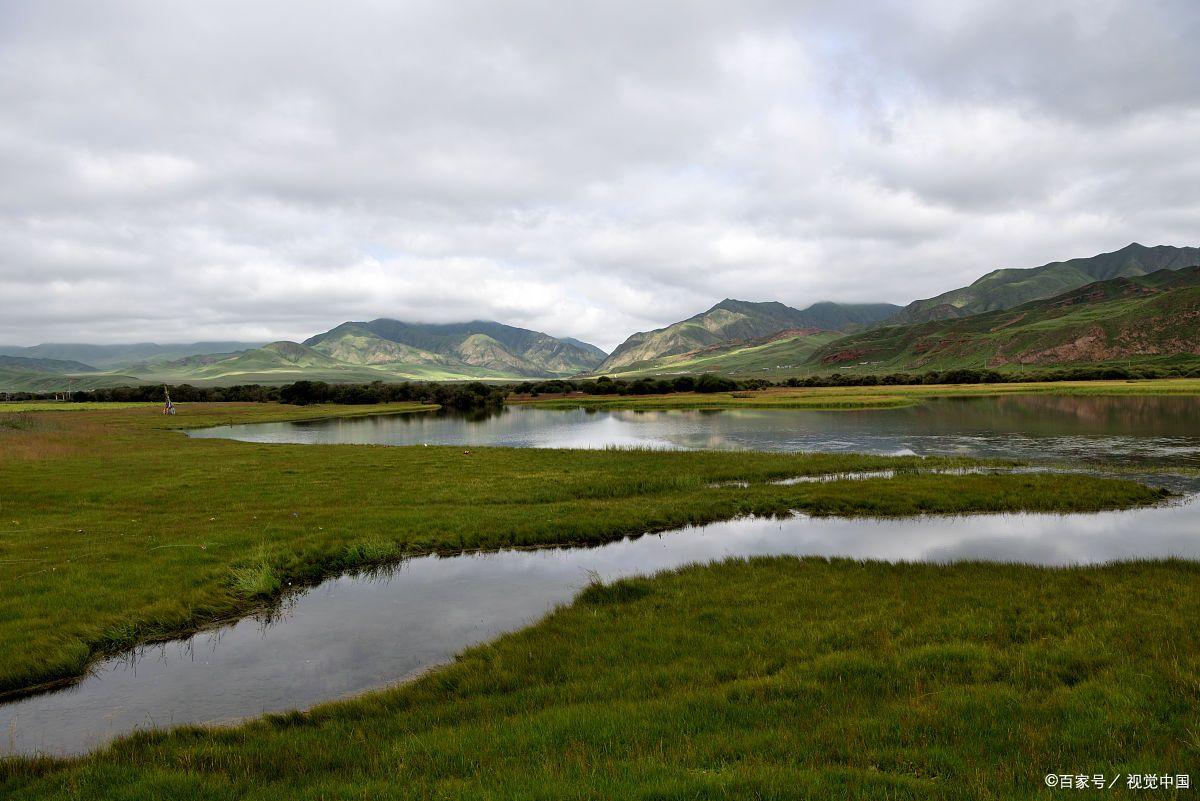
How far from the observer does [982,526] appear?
28172mm

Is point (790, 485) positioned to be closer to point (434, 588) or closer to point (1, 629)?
point (434, 588)

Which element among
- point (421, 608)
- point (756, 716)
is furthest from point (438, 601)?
point (756, 716)

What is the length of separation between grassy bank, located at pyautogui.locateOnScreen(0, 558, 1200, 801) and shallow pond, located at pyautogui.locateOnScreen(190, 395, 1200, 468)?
41.9 metres

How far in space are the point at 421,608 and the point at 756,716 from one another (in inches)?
513

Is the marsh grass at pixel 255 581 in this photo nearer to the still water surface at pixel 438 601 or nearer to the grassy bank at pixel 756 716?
the still water surface at pixel 438 601

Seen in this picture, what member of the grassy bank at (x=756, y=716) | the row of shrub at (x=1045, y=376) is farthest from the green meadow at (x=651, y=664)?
the row of shrub at (x=1045, y=376)

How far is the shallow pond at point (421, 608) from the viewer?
43.6 feet

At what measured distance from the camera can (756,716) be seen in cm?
1009

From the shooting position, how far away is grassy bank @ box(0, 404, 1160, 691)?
17.9 meters

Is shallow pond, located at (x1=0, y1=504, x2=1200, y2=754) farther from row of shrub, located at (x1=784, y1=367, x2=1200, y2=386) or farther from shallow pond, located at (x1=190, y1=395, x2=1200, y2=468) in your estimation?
row of shrub, located at (x1=784, y1=367, x2=1200, y2=386)

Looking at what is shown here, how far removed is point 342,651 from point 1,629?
30.2ft

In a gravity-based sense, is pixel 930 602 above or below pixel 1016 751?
below

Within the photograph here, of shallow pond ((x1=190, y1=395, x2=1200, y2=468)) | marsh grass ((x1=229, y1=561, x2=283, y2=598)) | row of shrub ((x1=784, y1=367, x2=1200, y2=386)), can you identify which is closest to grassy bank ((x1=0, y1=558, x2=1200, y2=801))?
marsh grass ((x1=229, y1=561, x2=283, y2=598))

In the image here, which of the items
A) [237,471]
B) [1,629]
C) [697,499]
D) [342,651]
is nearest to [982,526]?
[697,499]
